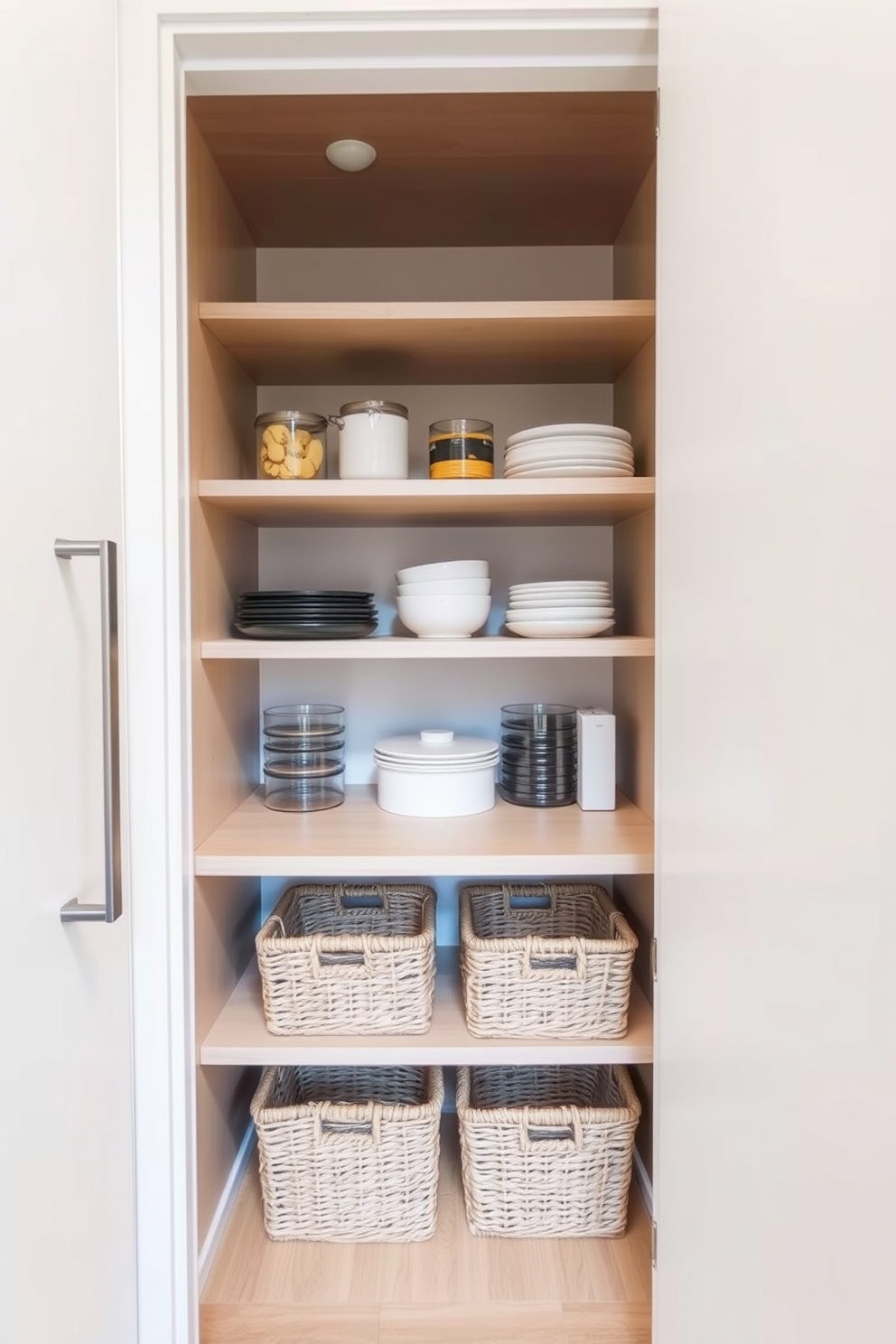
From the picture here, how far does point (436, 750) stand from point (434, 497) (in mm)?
468

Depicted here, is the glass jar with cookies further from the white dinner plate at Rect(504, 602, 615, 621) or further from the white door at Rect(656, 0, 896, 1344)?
the white door at Rect(656, 0, 896, 1344)

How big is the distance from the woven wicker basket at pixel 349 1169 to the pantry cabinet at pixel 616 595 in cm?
5

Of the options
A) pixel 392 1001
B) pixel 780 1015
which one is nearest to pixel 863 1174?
pixel 780 1015

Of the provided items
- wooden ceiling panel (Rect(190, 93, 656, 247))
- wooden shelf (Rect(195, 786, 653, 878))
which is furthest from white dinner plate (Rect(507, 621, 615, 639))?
wooden ceiling panel (Rect(190, 93, 656, 247))

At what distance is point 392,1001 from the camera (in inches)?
47.8

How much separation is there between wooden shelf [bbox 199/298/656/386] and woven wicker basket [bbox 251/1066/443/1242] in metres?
1.28

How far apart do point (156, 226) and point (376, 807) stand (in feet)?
3.26

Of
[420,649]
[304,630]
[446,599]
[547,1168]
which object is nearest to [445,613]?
[446,599]

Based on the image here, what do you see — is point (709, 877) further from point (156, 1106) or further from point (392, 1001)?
point (156, 1106)

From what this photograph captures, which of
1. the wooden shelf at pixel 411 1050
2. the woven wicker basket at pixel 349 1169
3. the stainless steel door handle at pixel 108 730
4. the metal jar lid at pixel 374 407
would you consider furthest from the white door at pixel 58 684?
the metal jar lid at pixel 374 407

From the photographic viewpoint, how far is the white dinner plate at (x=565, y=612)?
4.31 ft

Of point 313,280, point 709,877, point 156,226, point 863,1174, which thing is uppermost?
point 313,280

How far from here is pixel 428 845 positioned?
123 centimetres

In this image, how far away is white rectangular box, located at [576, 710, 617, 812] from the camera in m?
1.42
